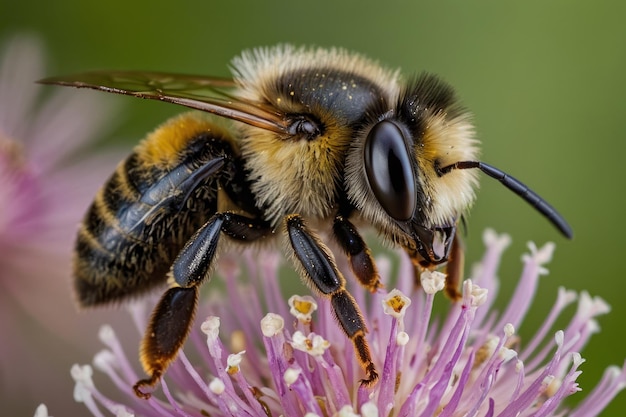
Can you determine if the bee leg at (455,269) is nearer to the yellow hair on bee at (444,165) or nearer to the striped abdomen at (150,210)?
the yellow hair on bee at (444,165)

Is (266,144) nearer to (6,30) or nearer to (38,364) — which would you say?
(38,364)

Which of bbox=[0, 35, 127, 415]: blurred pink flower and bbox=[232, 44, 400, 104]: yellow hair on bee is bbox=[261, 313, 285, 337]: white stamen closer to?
bbox=[232, 44, 400, 104]: yellow hair on bee

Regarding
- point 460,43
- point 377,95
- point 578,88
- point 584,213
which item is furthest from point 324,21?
point 377,95

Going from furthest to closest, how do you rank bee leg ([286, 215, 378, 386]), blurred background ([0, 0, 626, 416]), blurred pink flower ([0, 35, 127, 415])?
blurred background ([0, 0, 626, 416])
blurred pink flower ([0, 35, 127, 415])
bee leg ([286, 215, 378, 386])

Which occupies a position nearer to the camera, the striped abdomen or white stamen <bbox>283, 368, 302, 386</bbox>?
white stamen <bbox>283, 368, 302, 386</bbox>

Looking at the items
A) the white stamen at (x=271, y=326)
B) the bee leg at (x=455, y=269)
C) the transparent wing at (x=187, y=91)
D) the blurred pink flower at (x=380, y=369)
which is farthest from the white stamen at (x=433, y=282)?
the transparent wing at (x=187, y=91)

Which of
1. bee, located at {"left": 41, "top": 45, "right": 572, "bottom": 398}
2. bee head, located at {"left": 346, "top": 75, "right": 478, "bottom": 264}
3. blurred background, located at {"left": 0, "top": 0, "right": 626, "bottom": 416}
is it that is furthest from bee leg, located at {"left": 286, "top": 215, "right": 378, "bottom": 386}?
blurred background, located at {"left": 0, "top": 0, "right": 626, "bottom": 416}
